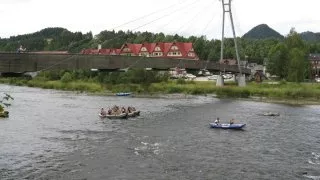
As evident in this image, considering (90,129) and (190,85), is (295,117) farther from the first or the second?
(190,85)

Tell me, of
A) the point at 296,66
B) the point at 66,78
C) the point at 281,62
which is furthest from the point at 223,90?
the point at 66,78

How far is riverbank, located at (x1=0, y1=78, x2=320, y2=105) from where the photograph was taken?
97.8 metres

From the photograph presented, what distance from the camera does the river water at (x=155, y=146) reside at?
108ft

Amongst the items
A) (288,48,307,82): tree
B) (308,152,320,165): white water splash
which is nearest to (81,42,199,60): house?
(288,48,307,82): tree

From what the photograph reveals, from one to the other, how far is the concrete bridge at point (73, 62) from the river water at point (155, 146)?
6.38 metres

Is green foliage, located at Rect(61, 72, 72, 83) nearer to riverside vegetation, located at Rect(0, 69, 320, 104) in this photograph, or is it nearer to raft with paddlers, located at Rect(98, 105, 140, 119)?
riverside vegetation, located at Rect(0, 69, 320, 104)

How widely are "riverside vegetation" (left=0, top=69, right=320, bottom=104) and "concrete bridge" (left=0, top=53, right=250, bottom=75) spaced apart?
20.7m

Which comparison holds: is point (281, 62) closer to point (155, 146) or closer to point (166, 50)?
point (166, 50)

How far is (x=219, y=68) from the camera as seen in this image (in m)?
108

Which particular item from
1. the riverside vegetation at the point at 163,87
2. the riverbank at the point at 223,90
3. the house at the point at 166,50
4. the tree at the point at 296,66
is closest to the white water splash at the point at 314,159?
the riverbank at the point at 223,90

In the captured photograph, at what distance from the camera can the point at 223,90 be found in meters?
106

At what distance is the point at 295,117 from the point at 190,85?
4923cm

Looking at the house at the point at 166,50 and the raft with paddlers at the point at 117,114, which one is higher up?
the house at the point at 166,50

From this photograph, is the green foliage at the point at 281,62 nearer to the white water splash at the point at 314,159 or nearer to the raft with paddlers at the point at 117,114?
the raft with paddlers at the point at 117,114
